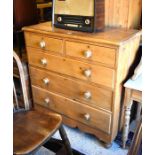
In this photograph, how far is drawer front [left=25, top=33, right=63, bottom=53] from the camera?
155cm

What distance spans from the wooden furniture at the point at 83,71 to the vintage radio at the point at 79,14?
2.3 inches

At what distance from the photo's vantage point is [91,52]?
1395 millimetres

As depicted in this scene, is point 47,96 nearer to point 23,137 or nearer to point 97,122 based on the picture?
point 97,122

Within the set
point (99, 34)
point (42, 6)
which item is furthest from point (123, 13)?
point (42, 6)

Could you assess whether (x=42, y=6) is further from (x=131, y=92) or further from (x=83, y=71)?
(x=131, y=92)

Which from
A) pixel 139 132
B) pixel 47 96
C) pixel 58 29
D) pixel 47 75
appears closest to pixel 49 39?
pixel 58 29

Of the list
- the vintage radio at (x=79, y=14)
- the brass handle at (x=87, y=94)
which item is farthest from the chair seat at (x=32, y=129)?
the vintage radio at (x=79, y=14)

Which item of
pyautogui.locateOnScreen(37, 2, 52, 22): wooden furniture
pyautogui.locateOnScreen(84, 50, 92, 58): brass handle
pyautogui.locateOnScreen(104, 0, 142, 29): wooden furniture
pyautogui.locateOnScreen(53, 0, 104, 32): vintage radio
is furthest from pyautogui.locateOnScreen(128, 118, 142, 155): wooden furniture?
pyautogui.locateOnScreen(37, 2, 52, 22): wooden furniture

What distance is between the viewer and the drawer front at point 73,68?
1.41 m

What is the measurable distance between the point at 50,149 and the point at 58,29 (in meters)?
0.94

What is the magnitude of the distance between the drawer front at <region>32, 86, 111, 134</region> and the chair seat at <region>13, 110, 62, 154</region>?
1.23 feet

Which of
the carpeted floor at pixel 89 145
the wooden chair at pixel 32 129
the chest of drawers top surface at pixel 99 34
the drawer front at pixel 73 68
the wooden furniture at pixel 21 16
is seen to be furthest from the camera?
the wooden furniture at pixel 21 16

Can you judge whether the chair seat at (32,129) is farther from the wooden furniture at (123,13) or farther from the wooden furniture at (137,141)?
the wooden furniture at (123,13)
